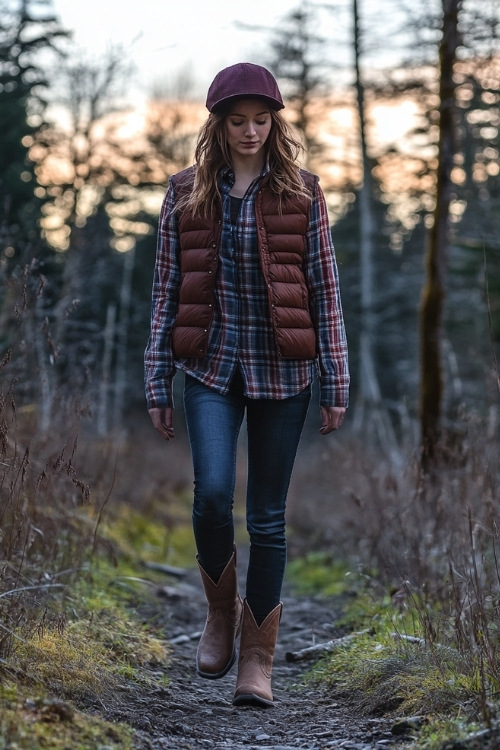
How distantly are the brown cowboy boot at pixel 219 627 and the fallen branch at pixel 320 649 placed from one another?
3.19 feet

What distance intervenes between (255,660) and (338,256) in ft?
25.1

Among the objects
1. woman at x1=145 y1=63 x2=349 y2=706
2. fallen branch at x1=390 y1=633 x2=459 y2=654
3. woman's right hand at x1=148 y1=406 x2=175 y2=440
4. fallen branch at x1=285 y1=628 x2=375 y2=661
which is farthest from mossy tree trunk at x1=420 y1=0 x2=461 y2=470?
woman's right hand at x1=148 y1=406 x2=175 y2=440

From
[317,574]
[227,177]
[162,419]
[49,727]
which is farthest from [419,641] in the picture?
[317,574]

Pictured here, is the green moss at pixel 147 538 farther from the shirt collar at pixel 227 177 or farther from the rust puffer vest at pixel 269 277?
the shirt collar at pixel 227 177

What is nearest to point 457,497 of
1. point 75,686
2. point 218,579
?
point 218,579

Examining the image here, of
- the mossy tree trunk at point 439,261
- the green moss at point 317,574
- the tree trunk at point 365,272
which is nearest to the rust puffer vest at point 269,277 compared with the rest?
the green moss at point 317,574

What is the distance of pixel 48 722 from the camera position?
8.51ft

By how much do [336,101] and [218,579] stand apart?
1610cm

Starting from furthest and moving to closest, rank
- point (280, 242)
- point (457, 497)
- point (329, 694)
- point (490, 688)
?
point (457, 497)
point (329, 694)
point (280, 242)
point (490, 688)

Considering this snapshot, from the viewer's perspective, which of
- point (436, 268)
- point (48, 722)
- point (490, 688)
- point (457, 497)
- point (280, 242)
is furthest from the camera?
point (436, 268)

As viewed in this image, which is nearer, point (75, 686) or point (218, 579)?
point (75, 686)

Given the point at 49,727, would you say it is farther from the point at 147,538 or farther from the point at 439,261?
the point at 147,538

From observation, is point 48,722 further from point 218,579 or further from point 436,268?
point 436,268

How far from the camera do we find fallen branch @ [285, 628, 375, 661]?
4.54 metres
